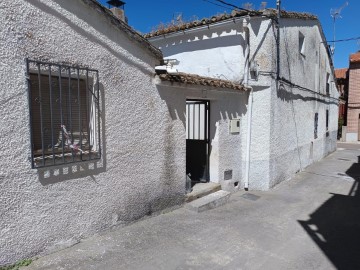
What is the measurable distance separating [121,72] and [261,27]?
15.8 ft

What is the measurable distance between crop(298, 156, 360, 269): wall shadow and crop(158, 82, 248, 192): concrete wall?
2.32 m

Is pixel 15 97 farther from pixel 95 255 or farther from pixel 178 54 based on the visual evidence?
pixel 178 54

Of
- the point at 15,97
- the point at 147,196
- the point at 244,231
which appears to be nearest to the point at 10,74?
the point at 15,97

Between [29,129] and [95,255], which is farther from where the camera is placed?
[95,255]

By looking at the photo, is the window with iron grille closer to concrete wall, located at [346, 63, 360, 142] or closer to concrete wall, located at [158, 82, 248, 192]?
concrete wall, located at [158, 82, 248, 192]

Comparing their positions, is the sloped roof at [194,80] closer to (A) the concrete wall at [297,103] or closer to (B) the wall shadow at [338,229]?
(A) the concrete wall at [297,103]

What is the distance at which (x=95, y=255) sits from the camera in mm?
4176

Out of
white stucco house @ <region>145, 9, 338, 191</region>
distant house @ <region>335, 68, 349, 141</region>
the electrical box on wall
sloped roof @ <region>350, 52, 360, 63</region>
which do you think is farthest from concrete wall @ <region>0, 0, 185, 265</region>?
distant house @ <region>335, 68, 349, 141</region>

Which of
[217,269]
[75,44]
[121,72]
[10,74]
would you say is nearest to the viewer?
[10,74]

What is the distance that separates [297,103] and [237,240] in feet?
23.2

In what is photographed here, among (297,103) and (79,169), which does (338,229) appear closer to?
(79,169)

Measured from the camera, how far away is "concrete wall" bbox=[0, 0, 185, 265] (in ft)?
12.0

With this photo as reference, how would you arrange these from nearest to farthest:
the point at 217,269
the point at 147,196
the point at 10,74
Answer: the point at 10,74 < the point at 217,269 < the point at 147,196

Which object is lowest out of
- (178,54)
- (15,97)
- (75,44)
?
(15,97)
